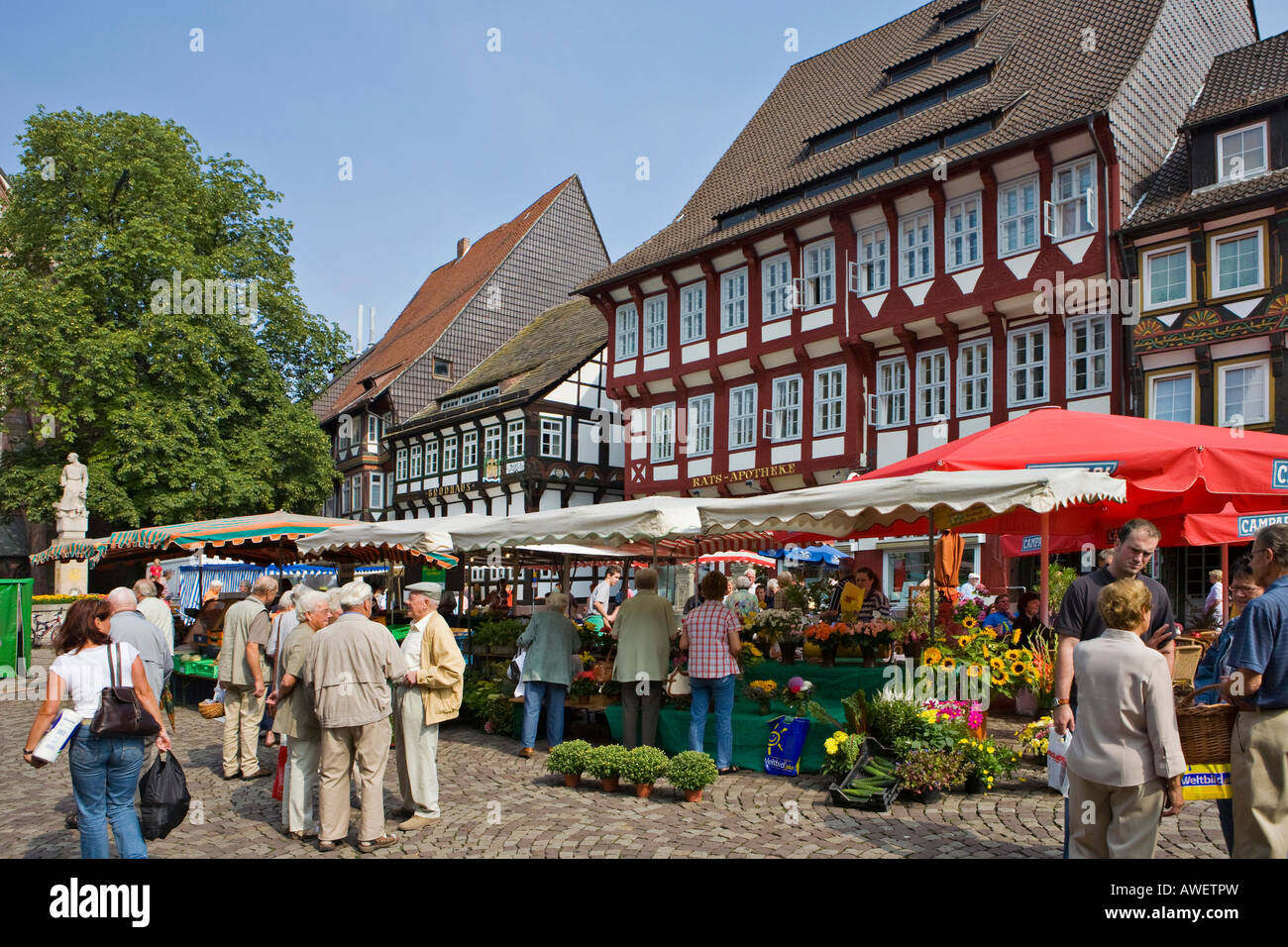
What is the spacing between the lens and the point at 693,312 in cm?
2747

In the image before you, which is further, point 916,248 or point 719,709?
point 916,248

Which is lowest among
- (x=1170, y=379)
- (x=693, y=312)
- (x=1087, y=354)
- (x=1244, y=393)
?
(x=1244, y=393)

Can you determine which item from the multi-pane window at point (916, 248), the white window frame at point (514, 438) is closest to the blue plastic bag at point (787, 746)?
the multi-pane window at point (916, 248)

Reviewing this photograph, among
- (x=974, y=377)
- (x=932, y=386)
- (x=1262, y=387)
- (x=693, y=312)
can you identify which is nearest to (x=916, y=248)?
(x=932, y=386)

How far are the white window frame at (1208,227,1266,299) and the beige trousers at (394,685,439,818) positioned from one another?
1646 centimetres

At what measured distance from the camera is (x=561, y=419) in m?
33.9

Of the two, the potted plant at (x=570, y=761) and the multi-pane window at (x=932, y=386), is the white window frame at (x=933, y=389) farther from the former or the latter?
the potted plant at (x=570, y=761)

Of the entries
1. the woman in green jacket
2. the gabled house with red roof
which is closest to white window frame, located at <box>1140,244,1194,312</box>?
the woman in green jacket

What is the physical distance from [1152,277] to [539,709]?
1479 cm

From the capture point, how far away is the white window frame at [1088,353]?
19266 mm

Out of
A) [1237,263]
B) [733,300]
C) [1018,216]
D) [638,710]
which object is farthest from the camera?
[733,300]

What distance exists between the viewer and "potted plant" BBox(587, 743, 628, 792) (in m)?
7.81

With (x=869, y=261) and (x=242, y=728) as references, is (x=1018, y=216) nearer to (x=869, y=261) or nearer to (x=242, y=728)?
(x=869, y=261)

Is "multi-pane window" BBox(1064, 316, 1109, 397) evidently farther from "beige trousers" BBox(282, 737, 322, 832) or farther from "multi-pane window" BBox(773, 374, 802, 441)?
"beige trousers" BBox(282, 737, 322, 832)
